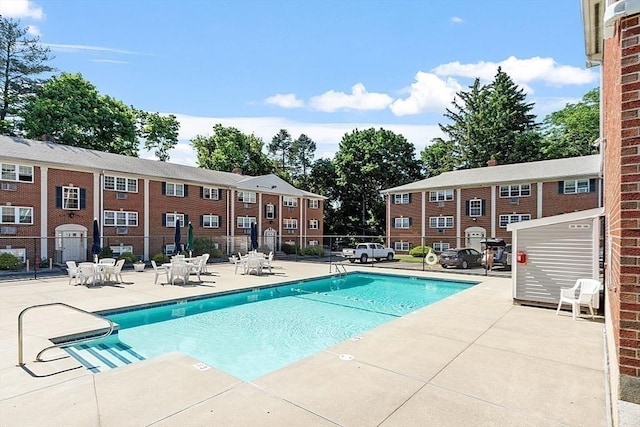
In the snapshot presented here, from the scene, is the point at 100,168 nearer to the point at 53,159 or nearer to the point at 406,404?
the point at 53,159

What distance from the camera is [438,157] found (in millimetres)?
49344

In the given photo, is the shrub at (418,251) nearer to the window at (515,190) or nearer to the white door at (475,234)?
the white door at (475,234)

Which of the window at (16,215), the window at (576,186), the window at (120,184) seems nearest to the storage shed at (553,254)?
the window at (576,186)

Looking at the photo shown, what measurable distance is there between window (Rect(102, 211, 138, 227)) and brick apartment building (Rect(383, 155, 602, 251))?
19.5 meters

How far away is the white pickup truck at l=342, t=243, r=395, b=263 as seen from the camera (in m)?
24.9

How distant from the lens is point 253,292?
44.8 ft

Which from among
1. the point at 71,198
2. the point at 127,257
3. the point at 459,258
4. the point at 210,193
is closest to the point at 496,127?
the point at 459,258

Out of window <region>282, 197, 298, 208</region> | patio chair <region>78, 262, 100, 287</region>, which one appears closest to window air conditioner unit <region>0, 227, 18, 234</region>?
patio chair <region>78, 262, 100, 287</region>

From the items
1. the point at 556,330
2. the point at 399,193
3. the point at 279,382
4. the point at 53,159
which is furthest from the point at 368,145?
the point at 279,382

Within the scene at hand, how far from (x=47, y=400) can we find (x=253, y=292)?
940cm

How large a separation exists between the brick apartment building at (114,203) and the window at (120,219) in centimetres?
6

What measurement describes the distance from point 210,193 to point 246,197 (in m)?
3.73

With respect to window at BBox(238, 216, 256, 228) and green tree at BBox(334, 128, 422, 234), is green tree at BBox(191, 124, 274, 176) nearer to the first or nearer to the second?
green tree at BBox(334, 128, 422, 234)

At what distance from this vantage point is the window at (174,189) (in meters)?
26.6
